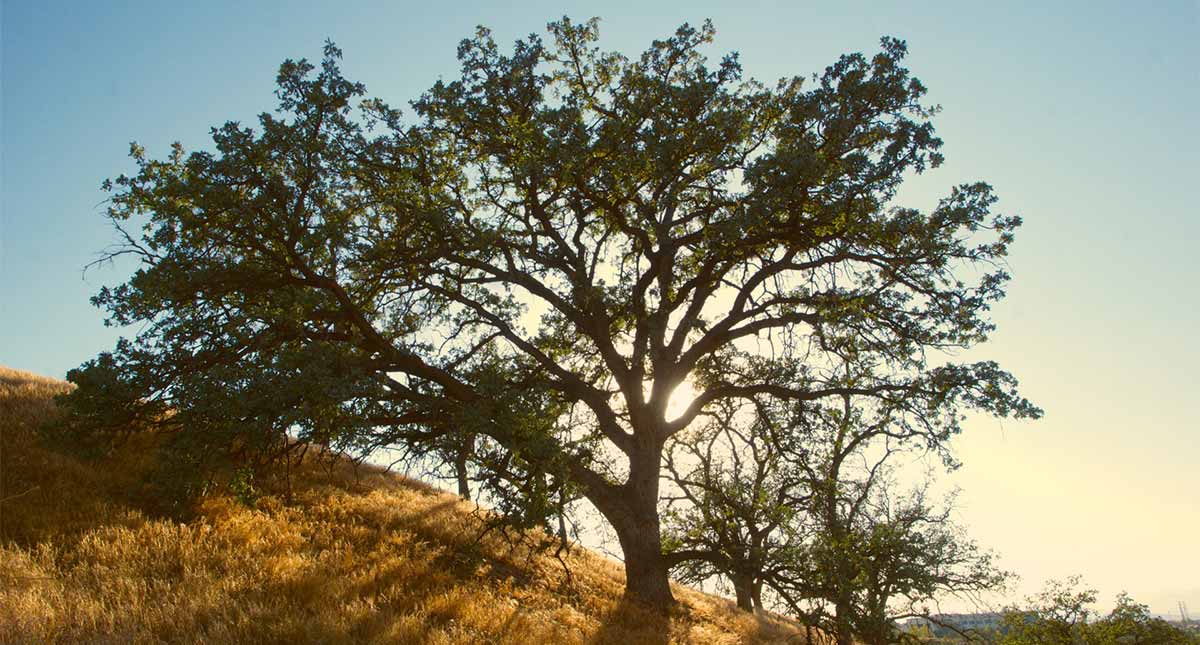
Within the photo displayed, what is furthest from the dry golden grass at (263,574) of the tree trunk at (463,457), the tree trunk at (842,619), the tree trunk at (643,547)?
the tree trunk at (842,619)

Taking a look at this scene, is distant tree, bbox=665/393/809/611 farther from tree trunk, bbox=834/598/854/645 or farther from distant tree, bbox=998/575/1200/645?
distant tree, bbox=998/575/1200/645

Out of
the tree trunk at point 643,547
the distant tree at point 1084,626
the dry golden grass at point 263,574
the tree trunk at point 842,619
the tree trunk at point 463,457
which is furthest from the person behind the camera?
the distant tree at point 1084,626

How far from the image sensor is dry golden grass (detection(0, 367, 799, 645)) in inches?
310

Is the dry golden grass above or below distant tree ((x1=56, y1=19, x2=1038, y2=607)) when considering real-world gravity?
below

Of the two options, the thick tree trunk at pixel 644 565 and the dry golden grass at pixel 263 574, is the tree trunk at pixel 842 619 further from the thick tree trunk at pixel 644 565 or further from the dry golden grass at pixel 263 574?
the thick tree trunk at pixel 644 565

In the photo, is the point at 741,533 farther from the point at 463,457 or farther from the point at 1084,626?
the point at 1084,626

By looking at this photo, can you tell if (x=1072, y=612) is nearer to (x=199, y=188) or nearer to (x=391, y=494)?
(x=391, y=494)

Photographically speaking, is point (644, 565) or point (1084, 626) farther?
point (1084, 626)

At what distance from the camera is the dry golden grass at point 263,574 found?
310 inches

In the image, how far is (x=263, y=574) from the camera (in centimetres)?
997

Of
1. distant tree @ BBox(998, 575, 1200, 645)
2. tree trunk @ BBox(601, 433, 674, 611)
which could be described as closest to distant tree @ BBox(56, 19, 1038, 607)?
tree trunk @ BBox(601, 433, 674, 611)

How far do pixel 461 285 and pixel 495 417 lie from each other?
5.14m

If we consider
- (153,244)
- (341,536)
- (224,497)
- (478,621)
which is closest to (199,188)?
(153,244)

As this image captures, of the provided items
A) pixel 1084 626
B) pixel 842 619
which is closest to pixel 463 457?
pixel 842 619
